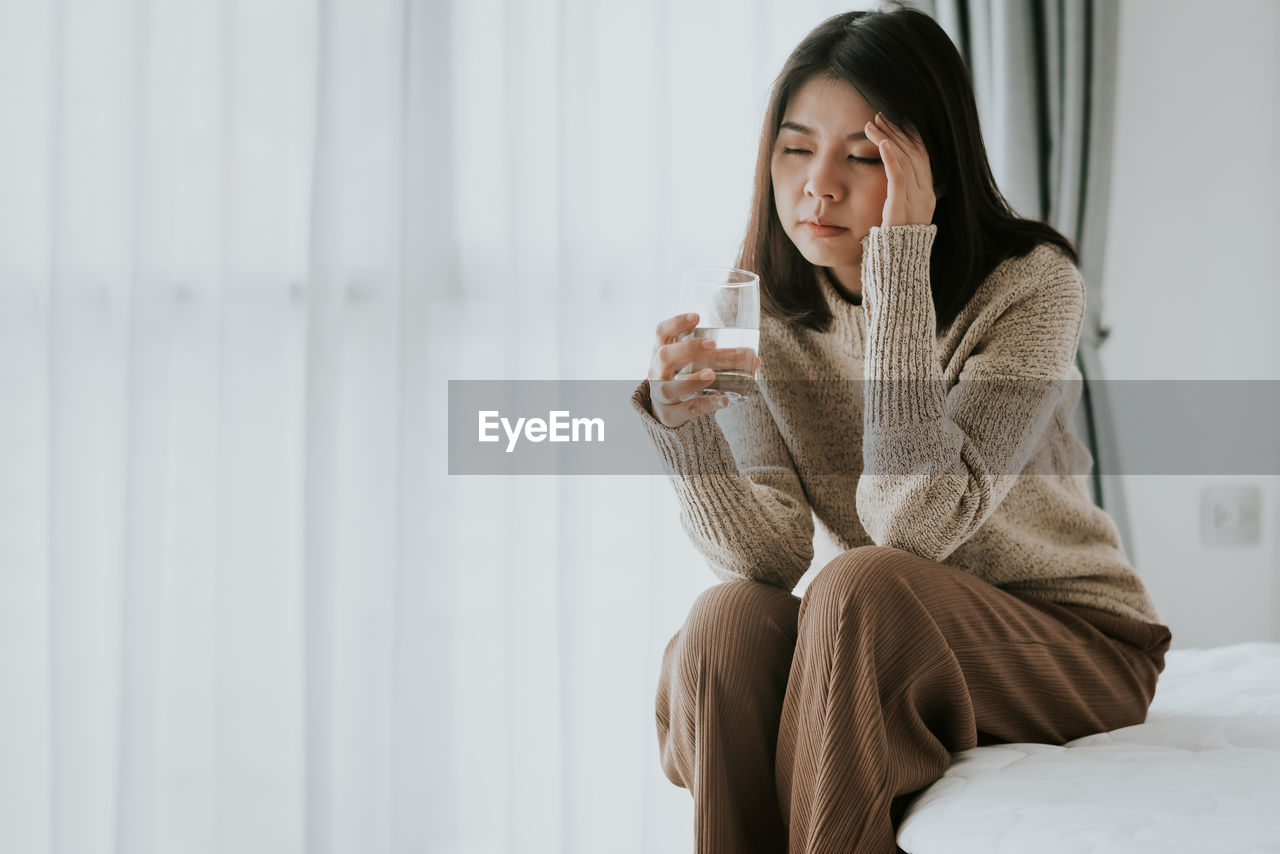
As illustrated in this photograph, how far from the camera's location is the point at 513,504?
6.07ft

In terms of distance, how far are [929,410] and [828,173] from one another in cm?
32

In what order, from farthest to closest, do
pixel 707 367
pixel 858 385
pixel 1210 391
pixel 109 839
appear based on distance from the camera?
Answer: 1. pixel 1210 391
2. pixel 109 839
3. pixel 858 385
4. pixel 707 367

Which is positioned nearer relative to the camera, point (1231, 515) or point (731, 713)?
point (731, 713)

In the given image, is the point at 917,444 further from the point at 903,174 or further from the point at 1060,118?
the point at 1060,118

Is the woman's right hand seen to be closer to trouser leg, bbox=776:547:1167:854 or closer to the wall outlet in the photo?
trouser leg, bbox=776:547:1167:854

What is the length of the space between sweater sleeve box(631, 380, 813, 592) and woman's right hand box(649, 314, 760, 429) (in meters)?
0.04

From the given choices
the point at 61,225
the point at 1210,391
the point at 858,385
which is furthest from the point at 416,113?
the point at 1210,391

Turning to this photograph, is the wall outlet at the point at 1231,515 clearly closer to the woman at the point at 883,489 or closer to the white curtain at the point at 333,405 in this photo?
the woman at the point at 883,489

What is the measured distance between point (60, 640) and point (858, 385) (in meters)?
1.50

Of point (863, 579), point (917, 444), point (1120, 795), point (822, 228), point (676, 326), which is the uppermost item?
point (822, 228)

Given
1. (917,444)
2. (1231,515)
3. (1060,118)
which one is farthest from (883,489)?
(1231,515)

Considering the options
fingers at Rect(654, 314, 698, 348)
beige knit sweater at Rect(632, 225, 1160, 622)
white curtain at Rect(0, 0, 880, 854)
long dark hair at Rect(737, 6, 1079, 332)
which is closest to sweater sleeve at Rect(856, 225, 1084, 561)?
beige knit sweater at Rect(632, 225, 1160, 622)

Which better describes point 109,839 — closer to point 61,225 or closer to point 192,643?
point 192,643

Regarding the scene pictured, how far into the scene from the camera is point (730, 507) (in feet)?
3.79
